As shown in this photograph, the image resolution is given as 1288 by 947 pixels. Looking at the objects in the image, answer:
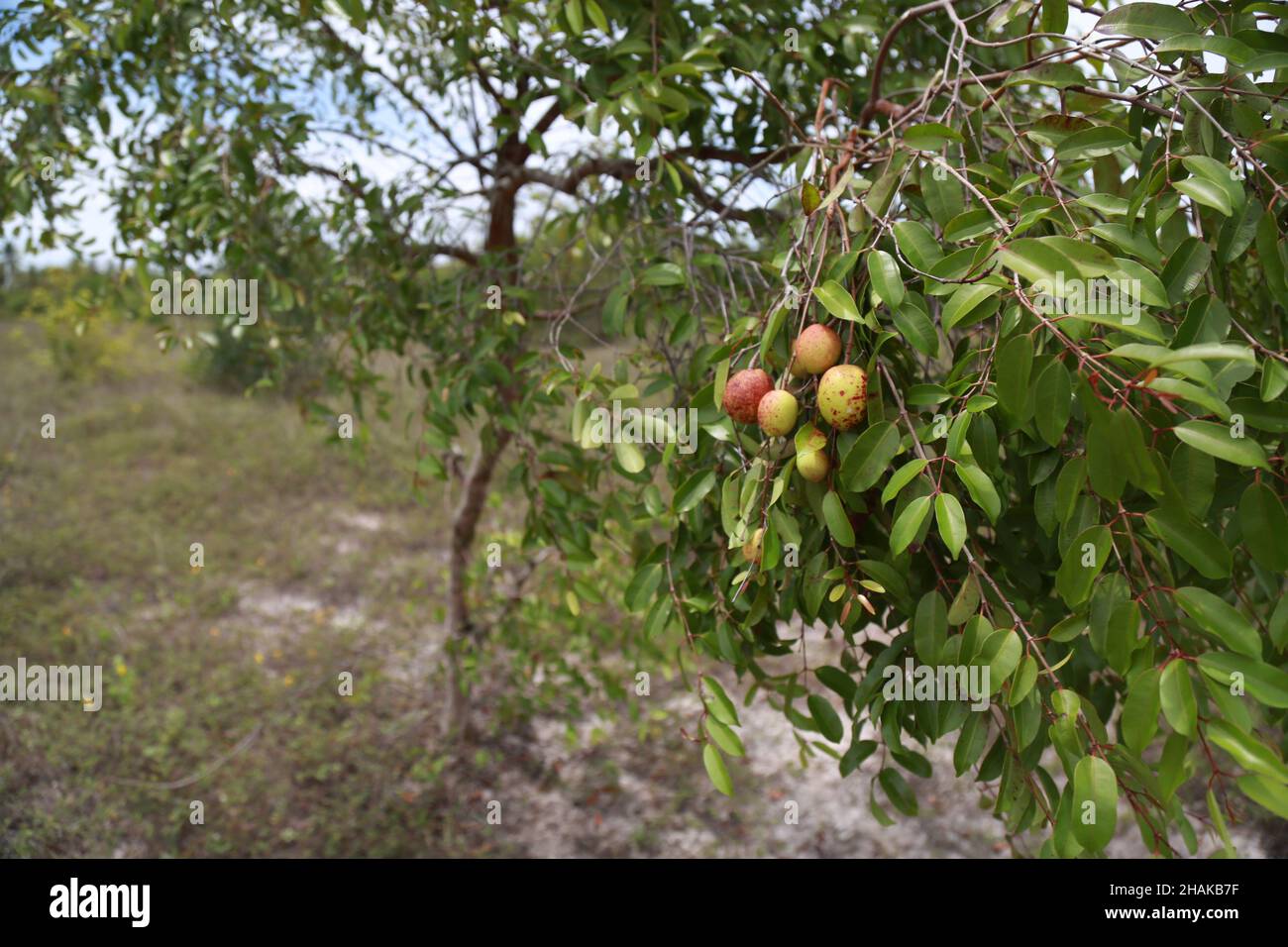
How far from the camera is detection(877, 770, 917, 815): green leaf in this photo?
4.58ft

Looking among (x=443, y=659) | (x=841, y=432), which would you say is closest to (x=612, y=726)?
Answer: (x=443, y=659)

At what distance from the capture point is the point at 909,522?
0.93 metres

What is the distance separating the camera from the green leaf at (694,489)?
48.6 inches

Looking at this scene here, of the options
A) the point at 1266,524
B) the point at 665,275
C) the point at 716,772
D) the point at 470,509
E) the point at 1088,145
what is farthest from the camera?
the point at 470,509

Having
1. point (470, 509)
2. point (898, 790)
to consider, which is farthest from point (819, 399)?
point (470, 509)

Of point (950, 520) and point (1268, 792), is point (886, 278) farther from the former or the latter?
point (1268, 792)

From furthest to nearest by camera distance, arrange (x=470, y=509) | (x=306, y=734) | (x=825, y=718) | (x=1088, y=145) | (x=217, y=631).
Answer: (x=217, y=631) < (x=306, y=734) < (x=470, y=509) < (x=825, y=718) < (x=1088, y=145)

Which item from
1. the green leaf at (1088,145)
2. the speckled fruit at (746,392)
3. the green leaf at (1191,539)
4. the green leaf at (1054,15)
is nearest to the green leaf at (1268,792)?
the green leaf at (1191,539)

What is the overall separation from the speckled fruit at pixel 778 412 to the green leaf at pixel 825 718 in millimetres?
503

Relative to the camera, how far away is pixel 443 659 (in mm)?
3824

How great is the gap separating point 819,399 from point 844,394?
0.03 meters

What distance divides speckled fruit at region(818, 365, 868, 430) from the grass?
2062mm

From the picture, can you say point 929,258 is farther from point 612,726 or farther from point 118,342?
point 118,342

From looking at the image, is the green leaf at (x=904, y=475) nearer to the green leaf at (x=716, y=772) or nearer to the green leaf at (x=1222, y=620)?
the green leaf at (x=1222, y=620)
